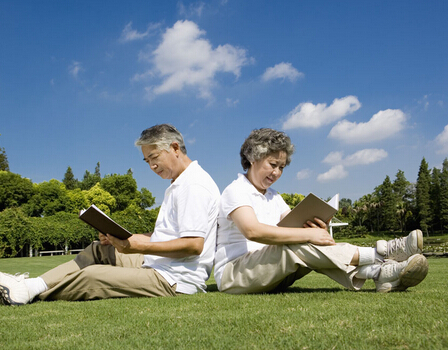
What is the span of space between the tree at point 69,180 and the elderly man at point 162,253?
89.5 meters

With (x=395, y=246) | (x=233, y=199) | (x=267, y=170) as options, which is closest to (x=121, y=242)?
(x=233, y=199)

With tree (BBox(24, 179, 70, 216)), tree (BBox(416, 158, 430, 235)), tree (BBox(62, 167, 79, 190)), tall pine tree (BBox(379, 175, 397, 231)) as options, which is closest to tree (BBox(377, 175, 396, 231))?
tall pine tree (BBox(379, 175, 397, 231))

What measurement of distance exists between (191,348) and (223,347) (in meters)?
0.17

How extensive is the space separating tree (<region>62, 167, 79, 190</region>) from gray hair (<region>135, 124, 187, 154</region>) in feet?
294

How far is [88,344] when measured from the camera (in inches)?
92.7

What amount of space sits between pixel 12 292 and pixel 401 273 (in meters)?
3.79

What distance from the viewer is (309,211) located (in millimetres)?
3926

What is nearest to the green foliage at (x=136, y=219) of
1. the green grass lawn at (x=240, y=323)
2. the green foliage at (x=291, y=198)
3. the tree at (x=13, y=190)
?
the tree at (x=13, y=190)

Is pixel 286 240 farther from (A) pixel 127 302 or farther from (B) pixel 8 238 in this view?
(B) pixel 8 238

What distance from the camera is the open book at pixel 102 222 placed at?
3674mm

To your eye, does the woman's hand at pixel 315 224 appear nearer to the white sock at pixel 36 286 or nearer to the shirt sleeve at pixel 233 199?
the shirt sleeve at pixel 233 199

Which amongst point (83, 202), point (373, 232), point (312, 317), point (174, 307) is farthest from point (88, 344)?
point (373, 232)

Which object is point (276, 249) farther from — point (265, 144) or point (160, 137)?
point (160, 137)

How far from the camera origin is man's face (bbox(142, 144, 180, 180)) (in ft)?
14.8
